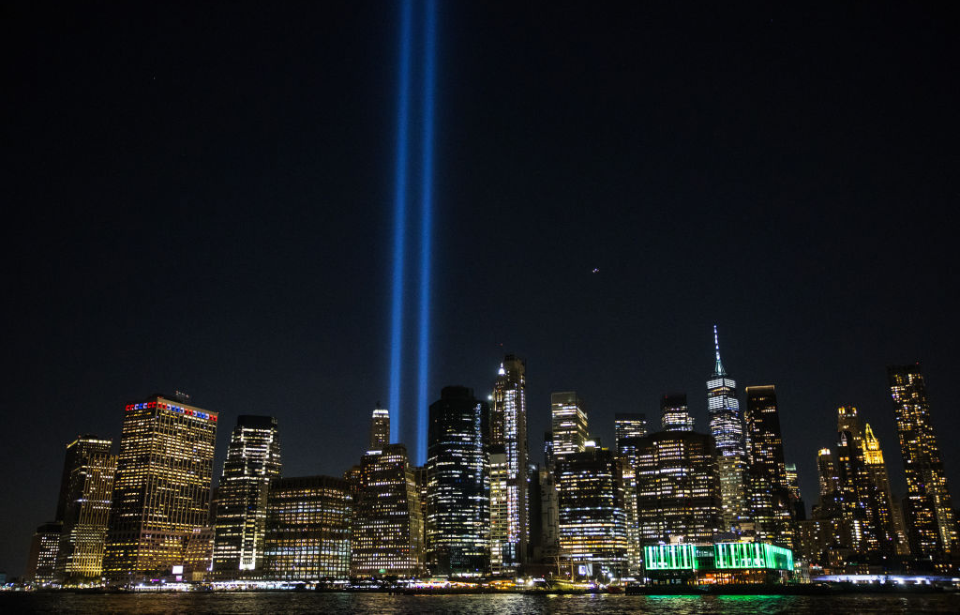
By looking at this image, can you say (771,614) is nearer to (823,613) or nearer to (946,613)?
(823,613)

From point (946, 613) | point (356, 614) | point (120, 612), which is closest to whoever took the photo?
point (946, 613)

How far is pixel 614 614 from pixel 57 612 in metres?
91.9

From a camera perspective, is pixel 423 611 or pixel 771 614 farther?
pixel 423 611

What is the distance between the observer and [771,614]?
127 metres

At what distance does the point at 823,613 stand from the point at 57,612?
124 m

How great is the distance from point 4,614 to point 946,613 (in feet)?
478

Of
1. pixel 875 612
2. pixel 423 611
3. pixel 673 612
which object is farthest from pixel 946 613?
pixel 423 611

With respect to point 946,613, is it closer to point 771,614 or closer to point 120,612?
point 771,614

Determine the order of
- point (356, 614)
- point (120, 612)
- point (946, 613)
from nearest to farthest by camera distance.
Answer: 1. point (946, 613)
2. point (356, 614)
3. point (120, 612)

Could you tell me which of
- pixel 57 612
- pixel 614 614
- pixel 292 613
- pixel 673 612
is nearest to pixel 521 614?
pixel 614 614

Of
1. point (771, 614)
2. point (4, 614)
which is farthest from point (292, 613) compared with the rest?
point (771, 614)

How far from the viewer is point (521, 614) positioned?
438 ft

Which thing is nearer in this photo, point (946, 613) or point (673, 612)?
point (946, 613)

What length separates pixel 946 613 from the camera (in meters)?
121
